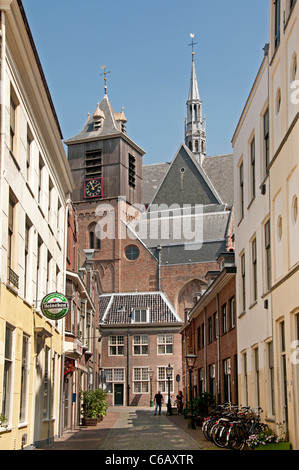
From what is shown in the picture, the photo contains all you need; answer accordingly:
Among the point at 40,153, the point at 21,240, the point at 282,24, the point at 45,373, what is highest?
the point at 282,24

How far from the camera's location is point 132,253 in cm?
6612

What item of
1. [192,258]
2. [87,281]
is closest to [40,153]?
[87,281]

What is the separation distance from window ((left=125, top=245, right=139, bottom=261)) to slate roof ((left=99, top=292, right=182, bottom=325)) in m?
10.8

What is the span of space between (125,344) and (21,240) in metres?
39.0

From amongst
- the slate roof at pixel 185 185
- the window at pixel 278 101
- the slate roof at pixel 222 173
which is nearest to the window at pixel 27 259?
the window at pixel 278 101

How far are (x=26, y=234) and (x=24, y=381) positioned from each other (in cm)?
336

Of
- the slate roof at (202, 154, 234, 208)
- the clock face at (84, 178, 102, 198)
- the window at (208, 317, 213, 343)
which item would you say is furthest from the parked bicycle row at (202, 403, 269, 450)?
the slate roof at (202, 154, 234, 208)

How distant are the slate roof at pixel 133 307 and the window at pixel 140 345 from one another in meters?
1.40

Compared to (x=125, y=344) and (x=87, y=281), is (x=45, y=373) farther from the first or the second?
(x=125, y=344)

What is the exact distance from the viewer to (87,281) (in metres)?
34.3

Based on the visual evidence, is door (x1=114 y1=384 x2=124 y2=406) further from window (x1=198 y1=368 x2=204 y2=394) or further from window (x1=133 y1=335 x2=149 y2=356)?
window (x1=198 y1=368 x2=204 y2=394)

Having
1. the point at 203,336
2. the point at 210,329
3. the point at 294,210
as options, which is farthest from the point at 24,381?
the point at 203,336

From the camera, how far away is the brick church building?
169ft

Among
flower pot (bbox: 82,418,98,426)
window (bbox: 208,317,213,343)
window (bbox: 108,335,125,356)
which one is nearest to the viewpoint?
flower pot (bbox: 82,418,98,426)
